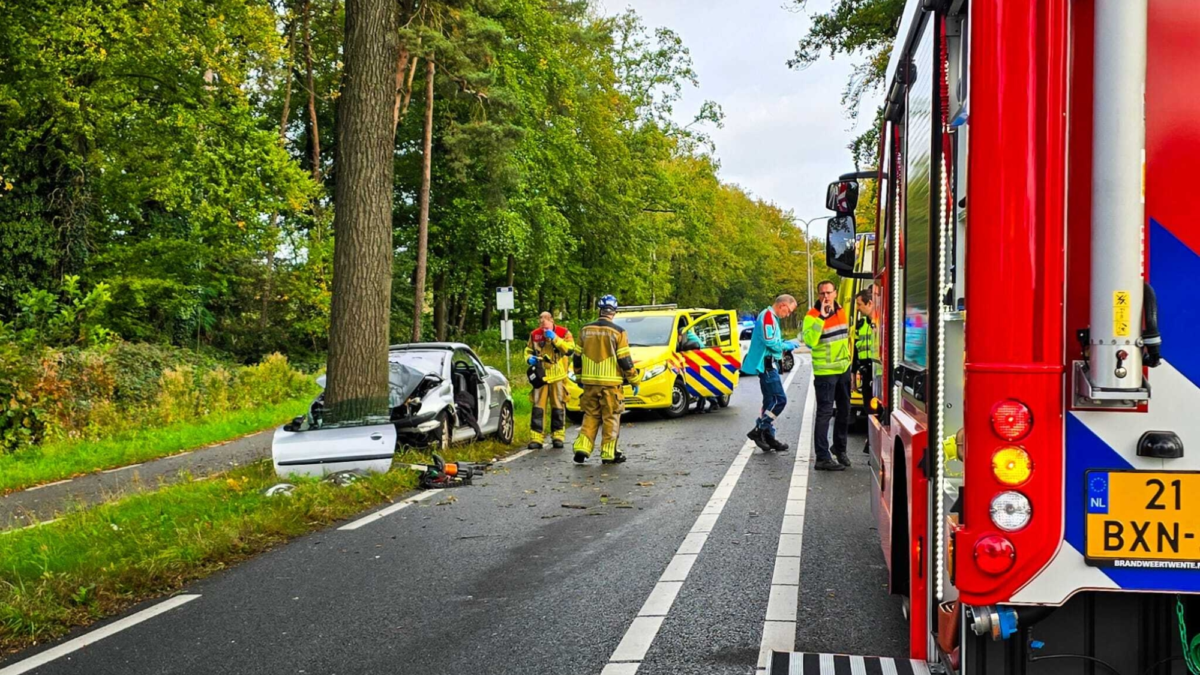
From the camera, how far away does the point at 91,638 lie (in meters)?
5.46

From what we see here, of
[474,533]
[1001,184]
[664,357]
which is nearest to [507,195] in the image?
[664,357]

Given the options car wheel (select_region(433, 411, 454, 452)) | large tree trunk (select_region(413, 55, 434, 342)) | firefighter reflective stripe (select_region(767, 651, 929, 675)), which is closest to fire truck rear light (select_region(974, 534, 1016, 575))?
firefighter reflective stripe (select_region(767, 651, 929, 675))

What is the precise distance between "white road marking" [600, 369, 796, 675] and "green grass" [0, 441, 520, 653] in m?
3.16

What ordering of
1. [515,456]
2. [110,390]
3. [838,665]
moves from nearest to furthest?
[838,665]
[515,456]
[110,390]

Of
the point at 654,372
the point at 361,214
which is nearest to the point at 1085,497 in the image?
the point at 361,214

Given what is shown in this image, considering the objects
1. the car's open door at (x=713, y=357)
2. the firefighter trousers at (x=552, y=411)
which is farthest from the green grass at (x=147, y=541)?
the car's open door at (x=713, y=357)

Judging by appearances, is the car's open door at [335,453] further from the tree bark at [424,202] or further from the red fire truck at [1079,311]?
the tree bark at [424,202]

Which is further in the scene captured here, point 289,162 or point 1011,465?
point 289,162

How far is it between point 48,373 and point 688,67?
1439 inches

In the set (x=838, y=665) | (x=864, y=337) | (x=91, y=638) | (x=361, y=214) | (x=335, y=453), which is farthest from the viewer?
(x=361, y=214)

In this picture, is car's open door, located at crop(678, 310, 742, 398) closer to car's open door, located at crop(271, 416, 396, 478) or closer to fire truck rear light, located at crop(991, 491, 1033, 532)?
car's open door, located at crop(271, 416, 396, 478)

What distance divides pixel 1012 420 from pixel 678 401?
575 inches

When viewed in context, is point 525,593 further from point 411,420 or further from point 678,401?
point 678,401

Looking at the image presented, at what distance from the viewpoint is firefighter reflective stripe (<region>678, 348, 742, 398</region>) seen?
57.4ft
